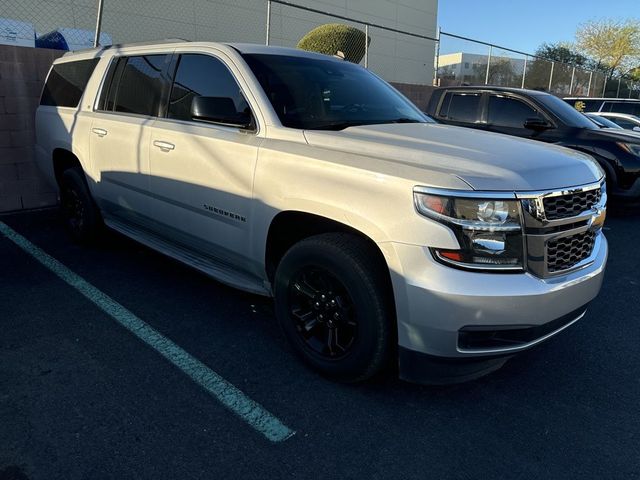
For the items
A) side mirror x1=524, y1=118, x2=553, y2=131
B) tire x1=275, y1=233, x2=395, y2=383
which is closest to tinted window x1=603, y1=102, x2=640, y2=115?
side mirror x1=524, y1=118, x2=553, y2=131

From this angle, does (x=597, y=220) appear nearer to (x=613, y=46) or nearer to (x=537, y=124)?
(x=537, y=124)

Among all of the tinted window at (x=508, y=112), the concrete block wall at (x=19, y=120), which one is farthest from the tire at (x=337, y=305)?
the tinted window at (x=508, y=112)

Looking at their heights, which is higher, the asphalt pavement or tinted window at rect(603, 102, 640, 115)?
tinted window at rect(603, 102, 640, 115)

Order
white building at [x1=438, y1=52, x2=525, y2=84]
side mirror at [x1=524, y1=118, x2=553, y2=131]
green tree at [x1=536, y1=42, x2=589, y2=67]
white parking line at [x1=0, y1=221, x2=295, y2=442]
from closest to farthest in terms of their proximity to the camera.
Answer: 1. white parking line at [x1=0, y1=221, x2=295, y2=442]
2. side mirror at [x1=524, y1=118, x2=553, y2=131]
3. white building at [x1=438, y1=52, x2=525, y2=84]
4. green tree at [x1=536, y1=42, x2=589, y2=67]

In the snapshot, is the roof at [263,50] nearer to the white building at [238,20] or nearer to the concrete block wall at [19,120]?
the concrete block wall at [19,120]

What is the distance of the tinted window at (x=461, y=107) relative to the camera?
7.95m

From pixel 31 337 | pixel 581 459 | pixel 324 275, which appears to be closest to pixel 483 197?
pixel 324 275

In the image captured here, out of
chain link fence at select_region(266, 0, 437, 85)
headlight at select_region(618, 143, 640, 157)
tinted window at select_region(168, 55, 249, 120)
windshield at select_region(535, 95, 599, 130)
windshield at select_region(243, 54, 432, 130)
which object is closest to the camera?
windshield at select_region(243, 54, 432, 130)

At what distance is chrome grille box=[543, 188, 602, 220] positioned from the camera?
8.00 feet

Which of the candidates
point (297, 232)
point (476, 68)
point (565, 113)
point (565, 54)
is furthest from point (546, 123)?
point (565, 54)

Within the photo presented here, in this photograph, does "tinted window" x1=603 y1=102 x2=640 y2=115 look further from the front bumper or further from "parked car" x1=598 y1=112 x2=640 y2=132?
the front bumper

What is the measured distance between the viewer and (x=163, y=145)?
145 inches

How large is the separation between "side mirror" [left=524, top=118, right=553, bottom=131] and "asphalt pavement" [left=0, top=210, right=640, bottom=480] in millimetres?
3970

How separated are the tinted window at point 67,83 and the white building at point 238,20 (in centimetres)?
642
